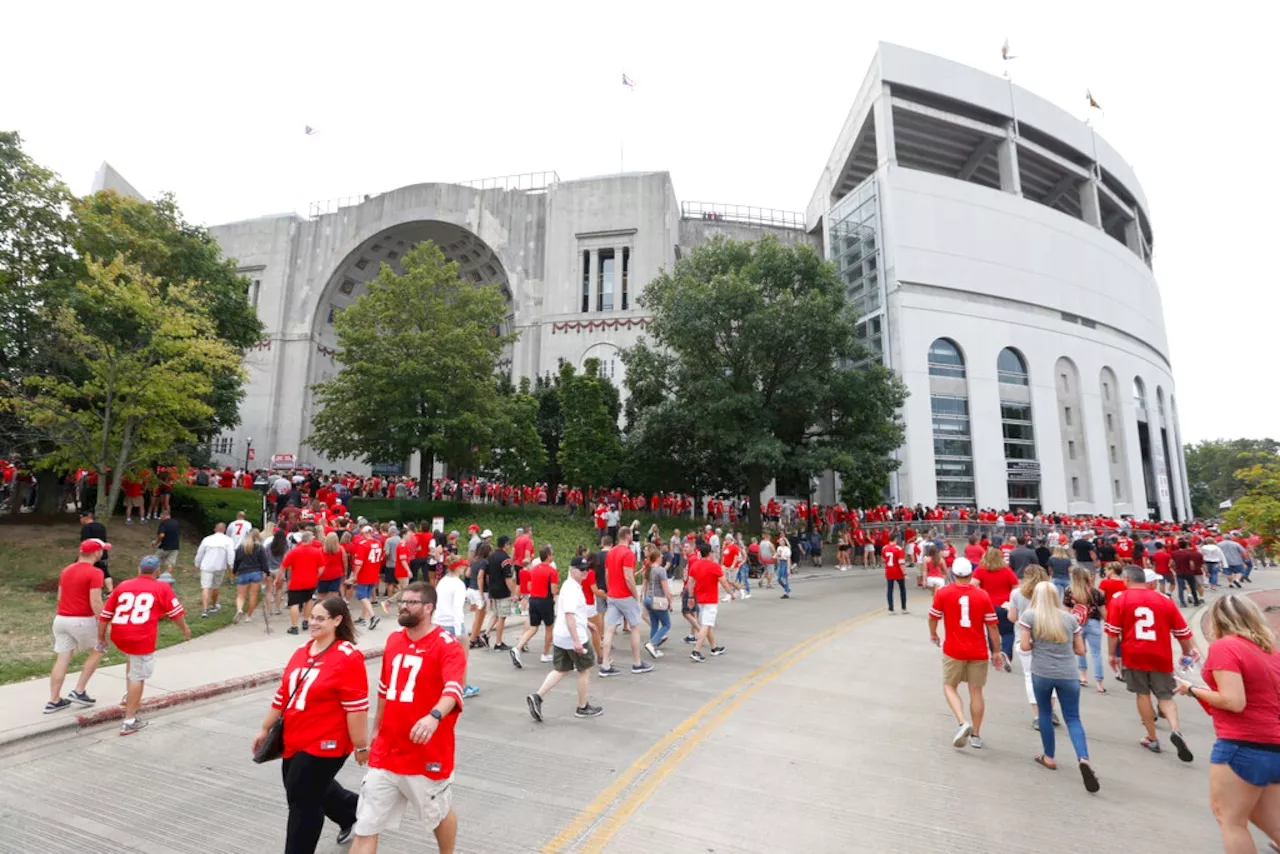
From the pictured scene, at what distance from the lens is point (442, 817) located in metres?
3.61

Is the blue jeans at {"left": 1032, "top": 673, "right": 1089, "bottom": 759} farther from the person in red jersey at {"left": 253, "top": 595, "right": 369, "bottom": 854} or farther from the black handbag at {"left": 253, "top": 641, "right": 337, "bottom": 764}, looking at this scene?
the black handbag at {"left": 253, "top": 641, "right": 337, "bottom": 764}

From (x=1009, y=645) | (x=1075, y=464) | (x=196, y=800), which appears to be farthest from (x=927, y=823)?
(x=1075, y=464)

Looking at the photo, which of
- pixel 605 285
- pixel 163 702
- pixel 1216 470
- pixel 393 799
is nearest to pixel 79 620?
pixel 163 702

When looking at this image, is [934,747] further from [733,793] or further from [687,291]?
[687,291]

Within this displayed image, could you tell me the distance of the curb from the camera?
6223 millimetres

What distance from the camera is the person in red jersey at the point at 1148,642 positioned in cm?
638

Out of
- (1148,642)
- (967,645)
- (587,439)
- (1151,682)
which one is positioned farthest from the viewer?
(587,439)

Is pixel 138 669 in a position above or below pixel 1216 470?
below

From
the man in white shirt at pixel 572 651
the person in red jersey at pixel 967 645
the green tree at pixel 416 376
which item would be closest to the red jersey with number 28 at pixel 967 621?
the person in red jersey at pixel 967 645

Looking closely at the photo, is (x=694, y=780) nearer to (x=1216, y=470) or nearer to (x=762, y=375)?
(x=762, y=375)

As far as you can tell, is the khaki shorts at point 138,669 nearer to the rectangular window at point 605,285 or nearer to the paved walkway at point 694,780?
the paved walkway at point 694,780

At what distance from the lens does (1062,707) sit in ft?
18.2

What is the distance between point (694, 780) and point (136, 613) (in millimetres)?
5911

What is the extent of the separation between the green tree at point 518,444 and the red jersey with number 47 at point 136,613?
850 inches
